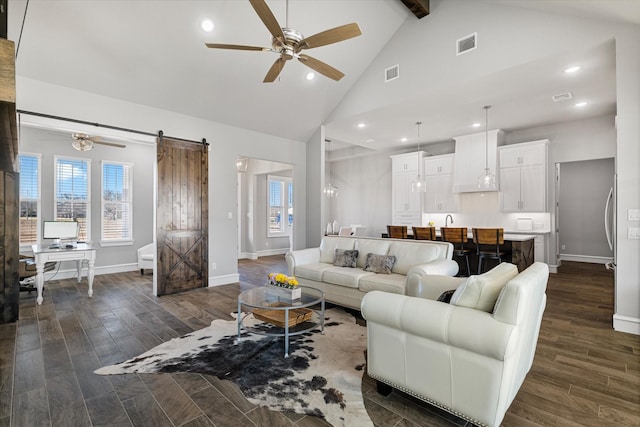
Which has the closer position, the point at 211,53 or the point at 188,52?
the point at 188,52

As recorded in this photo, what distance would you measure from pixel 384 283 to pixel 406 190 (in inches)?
215

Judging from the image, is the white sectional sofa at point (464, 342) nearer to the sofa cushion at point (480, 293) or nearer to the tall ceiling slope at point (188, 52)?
the sofa cushion at point (480, 293)

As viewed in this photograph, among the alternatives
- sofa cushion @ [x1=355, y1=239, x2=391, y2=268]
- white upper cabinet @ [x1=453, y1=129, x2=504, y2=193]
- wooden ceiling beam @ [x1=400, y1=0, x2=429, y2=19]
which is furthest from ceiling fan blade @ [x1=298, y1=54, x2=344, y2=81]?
white upper cabinet @ [x1=453, y1=129, x2=504, y2=193]

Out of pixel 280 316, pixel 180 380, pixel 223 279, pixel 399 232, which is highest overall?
pixel 399 232

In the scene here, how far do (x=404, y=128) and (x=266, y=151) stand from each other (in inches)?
124

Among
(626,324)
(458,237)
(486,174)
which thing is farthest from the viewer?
(486,174)

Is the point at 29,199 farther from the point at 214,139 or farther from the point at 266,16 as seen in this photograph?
the point at 266,16

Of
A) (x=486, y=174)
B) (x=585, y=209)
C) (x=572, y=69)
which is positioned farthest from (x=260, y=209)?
(x=585, y=209)

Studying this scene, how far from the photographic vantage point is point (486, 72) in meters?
4.24

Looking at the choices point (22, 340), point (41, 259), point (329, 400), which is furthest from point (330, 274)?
point (41, 259)

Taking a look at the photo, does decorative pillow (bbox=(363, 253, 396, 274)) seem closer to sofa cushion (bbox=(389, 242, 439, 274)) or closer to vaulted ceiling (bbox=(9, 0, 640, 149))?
sofa cushion (bbox=(389, 242, 439, 274))

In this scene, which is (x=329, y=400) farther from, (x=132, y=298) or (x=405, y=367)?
(x=132, y=298)

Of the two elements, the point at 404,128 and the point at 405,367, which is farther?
the point at 404,128

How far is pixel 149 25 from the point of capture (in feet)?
12.4
